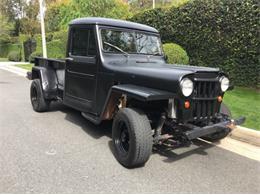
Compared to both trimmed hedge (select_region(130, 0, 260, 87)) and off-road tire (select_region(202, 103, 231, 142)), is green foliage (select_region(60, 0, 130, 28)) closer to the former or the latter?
trimmed hedge (select_region(130, 0, 260, 87))

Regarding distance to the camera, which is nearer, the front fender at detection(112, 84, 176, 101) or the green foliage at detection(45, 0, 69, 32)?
the front fender at detection(112, 84, 176, 101)

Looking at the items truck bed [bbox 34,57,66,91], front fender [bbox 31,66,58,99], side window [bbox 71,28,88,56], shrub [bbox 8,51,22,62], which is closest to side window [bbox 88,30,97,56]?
side window [bbox 71,28,88,56]

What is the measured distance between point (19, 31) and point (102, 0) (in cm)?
2625

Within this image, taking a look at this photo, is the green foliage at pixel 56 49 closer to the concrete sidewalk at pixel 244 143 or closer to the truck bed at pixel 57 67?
the truck bed at pixel 57 67

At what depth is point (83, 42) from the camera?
5496 millimetres

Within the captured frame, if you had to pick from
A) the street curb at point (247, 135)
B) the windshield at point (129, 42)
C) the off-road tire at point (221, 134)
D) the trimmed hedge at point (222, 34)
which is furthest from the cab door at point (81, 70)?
the trimmed hedge at point (222, 34)

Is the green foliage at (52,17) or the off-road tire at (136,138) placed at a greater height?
the green foliage at (52,17)

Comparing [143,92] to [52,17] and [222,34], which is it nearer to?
[222,34]

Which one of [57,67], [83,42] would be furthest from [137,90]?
[57,67]

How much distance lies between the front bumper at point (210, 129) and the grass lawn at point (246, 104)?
4.39 ft

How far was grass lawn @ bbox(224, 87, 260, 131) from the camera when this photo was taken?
596 cm

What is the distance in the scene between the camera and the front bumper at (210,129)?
3883mm

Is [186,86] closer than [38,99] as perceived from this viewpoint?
Yes

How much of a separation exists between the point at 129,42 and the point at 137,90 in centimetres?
166
